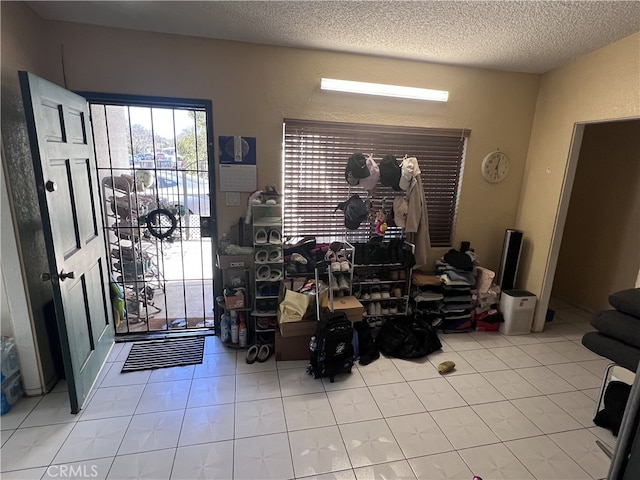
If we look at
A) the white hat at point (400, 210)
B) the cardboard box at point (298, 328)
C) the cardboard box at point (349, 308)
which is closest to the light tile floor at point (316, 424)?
the cardboard box at point (298, 328)

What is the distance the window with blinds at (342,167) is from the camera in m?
3.06

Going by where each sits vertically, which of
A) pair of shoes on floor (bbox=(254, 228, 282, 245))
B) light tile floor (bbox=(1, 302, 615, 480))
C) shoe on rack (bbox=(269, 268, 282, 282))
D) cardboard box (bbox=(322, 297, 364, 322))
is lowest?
light tile floor (bbox=(1, 302, 615, 480))

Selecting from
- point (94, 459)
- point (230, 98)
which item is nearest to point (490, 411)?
point (94, 459)

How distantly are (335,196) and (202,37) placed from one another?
1.79m

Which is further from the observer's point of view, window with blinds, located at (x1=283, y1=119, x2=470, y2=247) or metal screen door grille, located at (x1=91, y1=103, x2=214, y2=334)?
window with blinds, located at (x1=283, y1=119, x2=470, y2=247)

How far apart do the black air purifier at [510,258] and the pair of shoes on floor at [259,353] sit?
263cm

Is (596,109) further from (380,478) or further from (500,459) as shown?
(380,478)

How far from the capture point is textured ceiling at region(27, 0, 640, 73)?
2.13 meters

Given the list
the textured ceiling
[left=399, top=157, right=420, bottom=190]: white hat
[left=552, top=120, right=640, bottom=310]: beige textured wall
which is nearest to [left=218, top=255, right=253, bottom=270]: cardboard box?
[left=399, top=157, right=420, bottom=190]: white hat

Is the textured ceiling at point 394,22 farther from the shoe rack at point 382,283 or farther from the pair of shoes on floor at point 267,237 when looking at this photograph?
the shoe rack at point 382,283

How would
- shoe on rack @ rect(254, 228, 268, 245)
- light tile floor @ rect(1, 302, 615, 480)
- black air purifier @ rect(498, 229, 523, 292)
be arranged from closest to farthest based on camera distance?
light tile floor @ rect(1, 302, 615, 480) < shoe on rack @ rect(254, 228, 268, 245) < black air purifier @ rect(498, 229, 523, 292)

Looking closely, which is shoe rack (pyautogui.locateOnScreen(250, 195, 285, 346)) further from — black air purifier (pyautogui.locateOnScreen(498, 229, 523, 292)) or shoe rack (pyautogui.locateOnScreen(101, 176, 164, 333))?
black air purifier (pyautogui.locateOnScreen(498, 229, 523, 292))

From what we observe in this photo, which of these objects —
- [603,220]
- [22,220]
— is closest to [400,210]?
[603,220]

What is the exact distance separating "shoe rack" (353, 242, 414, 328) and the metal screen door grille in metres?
1.50
